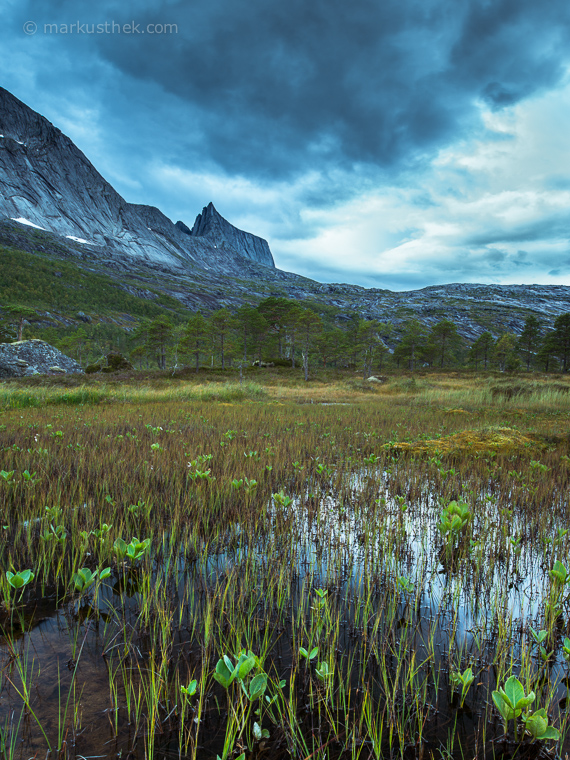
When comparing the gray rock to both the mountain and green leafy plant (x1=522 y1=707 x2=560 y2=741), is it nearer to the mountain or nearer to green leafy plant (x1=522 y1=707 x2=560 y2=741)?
green leafy plant (x1=522 y1=707 x2=560 y2=741)

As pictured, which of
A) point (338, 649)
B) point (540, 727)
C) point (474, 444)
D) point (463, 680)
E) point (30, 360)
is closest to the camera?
point (540, 727)

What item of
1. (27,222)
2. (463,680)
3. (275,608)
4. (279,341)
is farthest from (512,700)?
(27,222)

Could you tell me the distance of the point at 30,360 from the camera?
2903cm

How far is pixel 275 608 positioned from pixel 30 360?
35.0m

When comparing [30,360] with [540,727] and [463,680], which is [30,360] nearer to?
[463,680]

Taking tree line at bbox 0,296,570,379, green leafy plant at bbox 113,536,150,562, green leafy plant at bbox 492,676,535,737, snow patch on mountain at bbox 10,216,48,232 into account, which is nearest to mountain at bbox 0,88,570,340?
snow patch on mountain at bbox 10,216,48,232

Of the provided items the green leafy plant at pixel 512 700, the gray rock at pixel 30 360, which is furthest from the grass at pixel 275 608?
the gray rock at pixel 30 360

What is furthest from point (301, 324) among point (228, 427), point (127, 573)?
point (127, 573)

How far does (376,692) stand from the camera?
1.60m

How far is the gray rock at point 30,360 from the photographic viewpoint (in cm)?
2675

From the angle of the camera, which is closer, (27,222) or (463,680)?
(463,680)

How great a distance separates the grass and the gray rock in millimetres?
27689

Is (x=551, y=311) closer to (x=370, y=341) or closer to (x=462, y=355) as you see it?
(x=462, y=355)

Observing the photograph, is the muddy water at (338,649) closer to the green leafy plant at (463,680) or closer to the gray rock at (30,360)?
the green leafy plant at (463,680)
